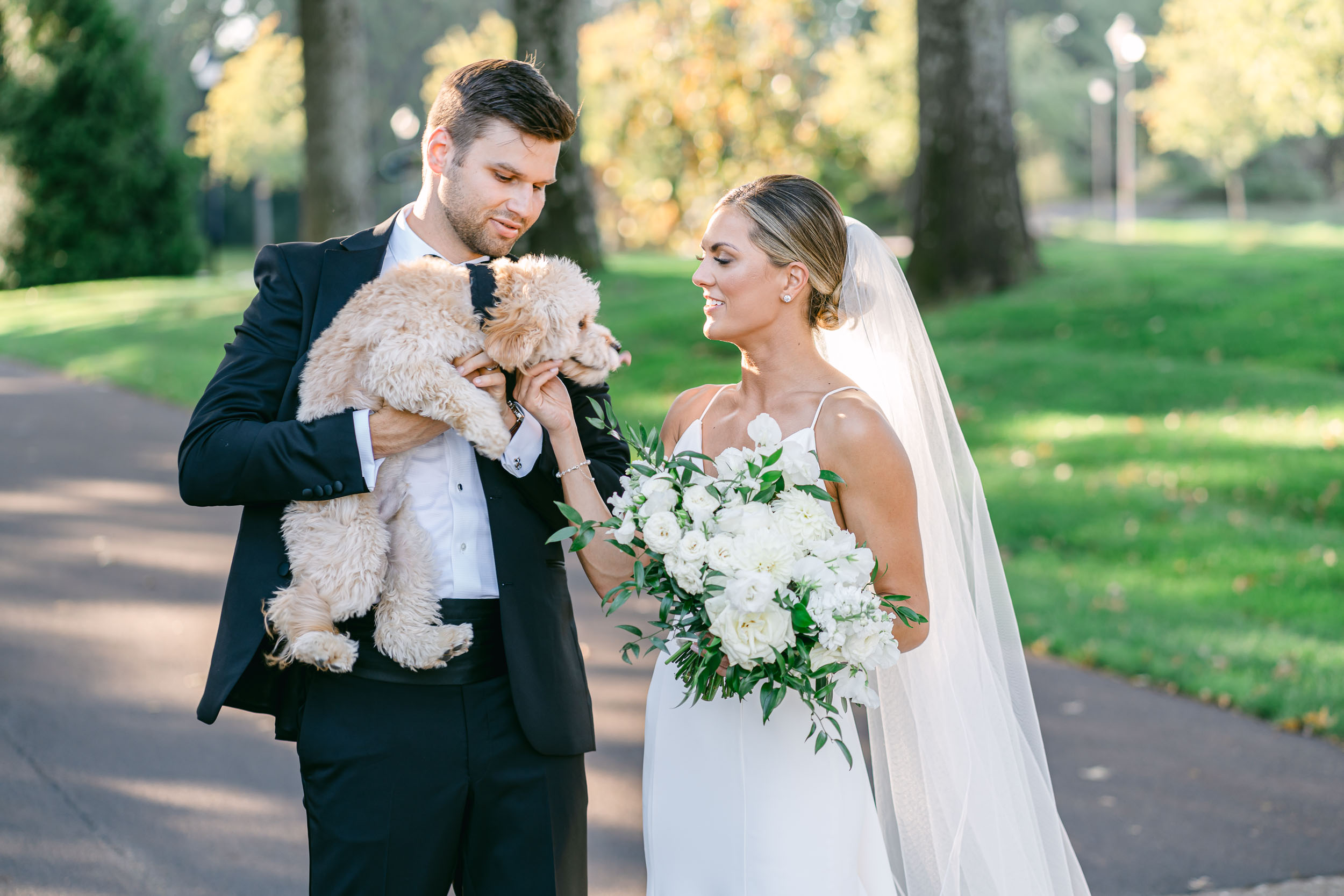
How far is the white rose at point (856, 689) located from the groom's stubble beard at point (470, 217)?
1.25 m

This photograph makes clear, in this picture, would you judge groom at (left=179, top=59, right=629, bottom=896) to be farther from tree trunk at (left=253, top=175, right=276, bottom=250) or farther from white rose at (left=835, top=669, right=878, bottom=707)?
tree trunk at (left=253, top=175, right=276, bottom=250)

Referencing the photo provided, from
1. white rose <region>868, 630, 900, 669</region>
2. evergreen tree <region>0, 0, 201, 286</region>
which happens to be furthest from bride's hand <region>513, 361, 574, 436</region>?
evergreen tree <region>0, 0, 201, 286</region>

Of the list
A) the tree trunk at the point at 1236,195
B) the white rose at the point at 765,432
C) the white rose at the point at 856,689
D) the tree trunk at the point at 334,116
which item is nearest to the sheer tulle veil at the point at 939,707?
the white rose at the point at 856,689

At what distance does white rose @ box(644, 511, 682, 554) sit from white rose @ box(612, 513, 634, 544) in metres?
0.04

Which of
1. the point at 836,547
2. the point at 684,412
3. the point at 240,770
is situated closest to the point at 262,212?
the point at 240,770

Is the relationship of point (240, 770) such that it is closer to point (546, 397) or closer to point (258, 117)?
point (546, 397)

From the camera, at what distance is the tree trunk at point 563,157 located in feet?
47.6

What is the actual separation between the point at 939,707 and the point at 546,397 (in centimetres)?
149

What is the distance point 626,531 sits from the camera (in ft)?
8.18

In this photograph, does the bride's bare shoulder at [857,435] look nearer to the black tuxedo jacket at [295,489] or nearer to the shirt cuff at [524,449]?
the black tuxedo jacket at [295,489]

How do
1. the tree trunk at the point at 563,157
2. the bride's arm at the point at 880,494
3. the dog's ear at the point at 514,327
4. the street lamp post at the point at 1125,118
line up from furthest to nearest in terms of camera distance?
1. the street lamp post at the point at 1125,118
2. the tree trunk at the point at 563,157
3. the bride's arm at the point at 880,494
4. the dog's ear at the point at 514,327

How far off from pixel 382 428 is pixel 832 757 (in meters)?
1.40

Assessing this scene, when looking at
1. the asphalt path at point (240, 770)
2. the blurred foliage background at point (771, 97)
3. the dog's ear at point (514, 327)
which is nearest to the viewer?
the dog's ear at point (514, 327)

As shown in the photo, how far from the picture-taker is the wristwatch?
8.24 feet
